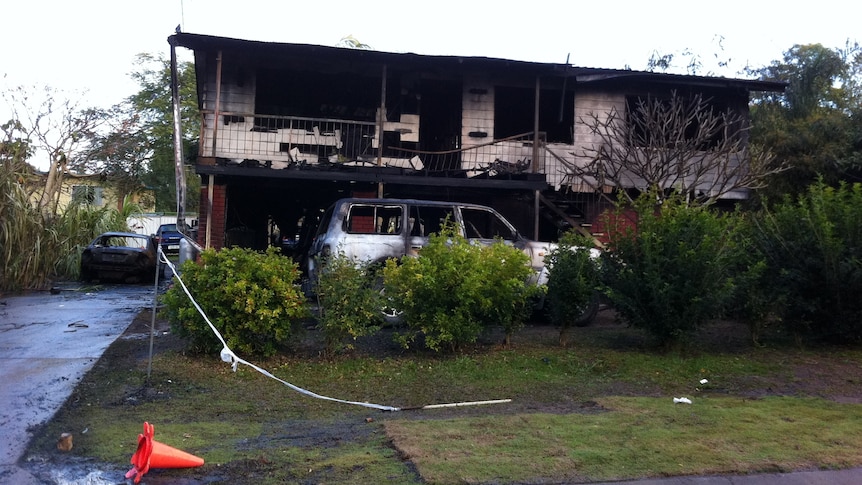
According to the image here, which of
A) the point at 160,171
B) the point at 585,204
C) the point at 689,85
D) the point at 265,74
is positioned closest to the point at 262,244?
the point at 265,74

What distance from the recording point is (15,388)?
6941 mm

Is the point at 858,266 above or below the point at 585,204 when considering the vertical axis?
below

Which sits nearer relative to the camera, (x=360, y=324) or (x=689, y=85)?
(x=360, y=324)

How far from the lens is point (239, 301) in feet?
25.2

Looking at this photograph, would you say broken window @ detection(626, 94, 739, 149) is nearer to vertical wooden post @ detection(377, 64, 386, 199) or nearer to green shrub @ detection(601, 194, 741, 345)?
vertical wooden post @ detection(377, 64, 386, 199)

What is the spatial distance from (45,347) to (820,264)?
30.7ft

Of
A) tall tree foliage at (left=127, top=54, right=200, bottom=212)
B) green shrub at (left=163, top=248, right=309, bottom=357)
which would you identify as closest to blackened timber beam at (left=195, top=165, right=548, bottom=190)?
green shrub at (left=163, top=248, right=309, bottom=357)

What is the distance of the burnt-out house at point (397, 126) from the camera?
15.2 m

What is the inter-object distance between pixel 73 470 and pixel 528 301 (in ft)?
17.9

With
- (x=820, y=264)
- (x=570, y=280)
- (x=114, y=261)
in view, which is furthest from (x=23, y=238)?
(x=820, y=264)

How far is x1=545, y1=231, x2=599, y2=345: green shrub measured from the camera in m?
8.78

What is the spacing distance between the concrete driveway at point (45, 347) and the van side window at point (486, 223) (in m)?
5.21

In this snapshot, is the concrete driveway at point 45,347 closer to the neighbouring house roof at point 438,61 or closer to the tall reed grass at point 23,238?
the tall reed grass at point 23,238

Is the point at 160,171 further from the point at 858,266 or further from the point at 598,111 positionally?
the point at 858,266
